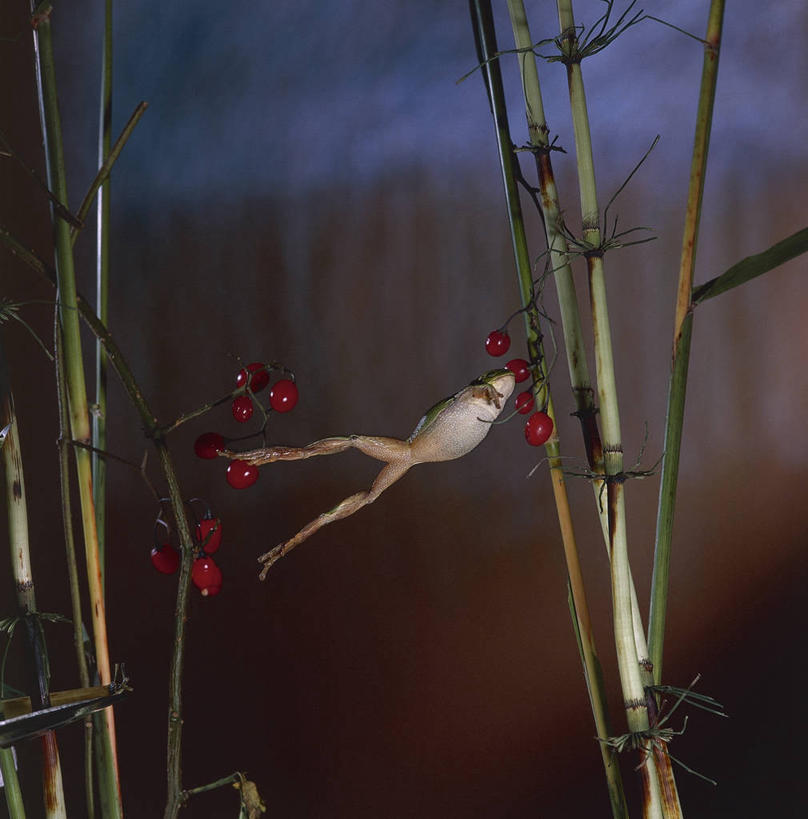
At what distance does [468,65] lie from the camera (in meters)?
0.83

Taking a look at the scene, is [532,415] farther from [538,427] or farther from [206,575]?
[206,575]

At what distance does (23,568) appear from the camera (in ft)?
0.95

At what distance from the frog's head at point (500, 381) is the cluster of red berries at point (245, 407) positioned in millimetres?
79

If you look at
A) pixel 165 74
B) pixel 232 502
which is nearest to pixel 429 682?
pixel 232 502

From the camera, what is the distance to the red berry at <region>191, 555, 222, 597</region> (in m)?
0.30

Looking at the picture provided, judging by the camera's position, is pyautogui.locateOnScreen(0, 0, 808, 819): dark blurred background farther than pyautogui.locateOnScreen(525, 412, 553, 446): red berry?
Yes

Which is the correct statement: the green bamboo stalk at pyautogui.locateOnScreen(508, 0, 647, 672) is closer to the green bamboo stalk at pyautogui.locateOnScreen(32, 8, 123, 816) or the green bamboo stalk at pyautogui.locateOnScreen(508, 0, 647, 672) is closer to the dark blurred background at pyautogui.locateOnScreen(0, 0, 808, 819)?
the green bamboo stalk at pyautogui.locateOnScreen(32, 8, 123, 816)

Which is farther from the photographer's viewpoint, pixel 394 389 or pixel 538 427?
pixel 394 389

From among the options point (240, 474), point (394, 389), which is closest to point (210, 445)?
point (240, 474)

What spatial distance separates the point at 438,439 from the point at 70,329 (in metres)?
0.13

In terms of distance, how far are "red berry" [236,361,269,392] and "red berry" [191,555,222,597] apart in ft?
0.23

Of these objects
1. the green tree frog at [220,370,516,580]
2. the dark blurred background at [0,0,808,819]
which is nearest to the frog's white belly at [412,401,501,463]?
the green tree frog at [220,370,516,580]

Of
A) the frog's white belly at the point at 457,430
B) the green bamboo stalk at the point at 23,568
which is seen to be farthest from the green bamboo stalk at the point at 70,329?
the frog's white belly at the point at 457,430

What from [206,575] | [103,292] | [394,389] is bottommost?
[206,575]
